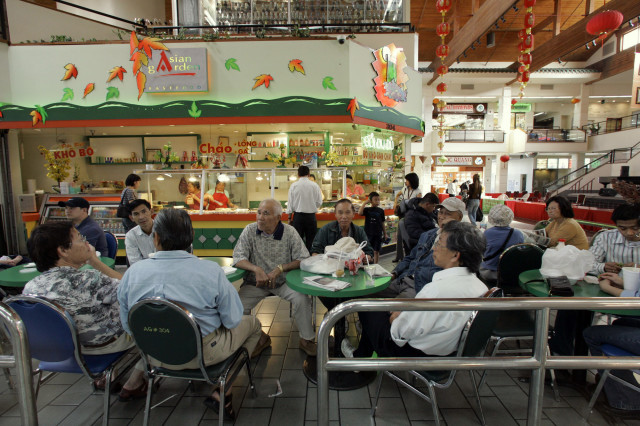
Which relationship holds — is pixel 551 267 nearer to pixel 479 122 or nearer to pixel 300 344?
pixel 300 344

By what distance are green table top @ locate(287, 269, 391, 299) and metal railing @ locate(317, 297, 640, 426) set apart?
2.47 feet

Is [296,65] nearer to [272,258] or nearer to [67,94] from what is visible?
[67,94]

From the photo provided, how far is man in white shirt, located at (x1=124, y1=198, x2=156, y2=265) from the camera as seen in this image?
10.5 ft

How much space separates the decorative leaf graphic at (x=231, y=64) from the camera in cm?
707

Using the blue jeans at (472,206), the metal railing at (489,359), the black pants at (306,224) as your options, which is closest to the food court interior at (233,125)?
the black pants at (306,224)

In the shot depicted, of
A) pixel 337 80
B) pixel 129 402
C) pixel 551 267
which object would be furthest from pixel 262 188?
pixel 551 267

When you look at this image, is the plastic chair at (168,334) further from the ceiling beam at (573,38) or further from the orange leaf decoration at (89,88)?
the ceiling beam at (573,38)

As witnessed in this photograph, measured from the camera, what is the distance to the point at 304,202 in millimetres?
5500

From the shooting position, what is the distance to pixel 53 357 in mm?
1849

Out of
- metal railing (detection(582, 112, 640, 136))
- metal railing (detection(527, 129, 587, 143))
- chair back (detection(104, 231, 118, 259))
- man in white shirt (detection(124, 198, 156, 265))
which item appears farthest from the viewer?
metal railing (detection(527, 129, 587, 143))

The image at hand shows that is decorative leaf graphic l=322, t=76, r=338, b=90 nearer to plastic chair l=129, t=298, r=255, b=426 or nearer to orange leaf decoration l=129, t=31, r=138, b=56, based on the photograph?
orange leaf decoration l=129, t=31, r=138, b=56

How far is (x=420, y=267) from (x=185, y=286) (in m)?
2.04

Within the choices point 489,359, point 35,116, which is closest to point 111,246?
point 489,359

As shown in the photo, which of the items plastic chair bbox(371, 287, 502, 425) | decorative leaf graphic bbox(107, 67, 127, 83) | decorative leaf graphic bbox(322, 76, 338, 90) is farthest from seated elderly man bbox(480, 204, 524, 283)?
decorative leaf graphic bbox(107, 67, 127, 83)
